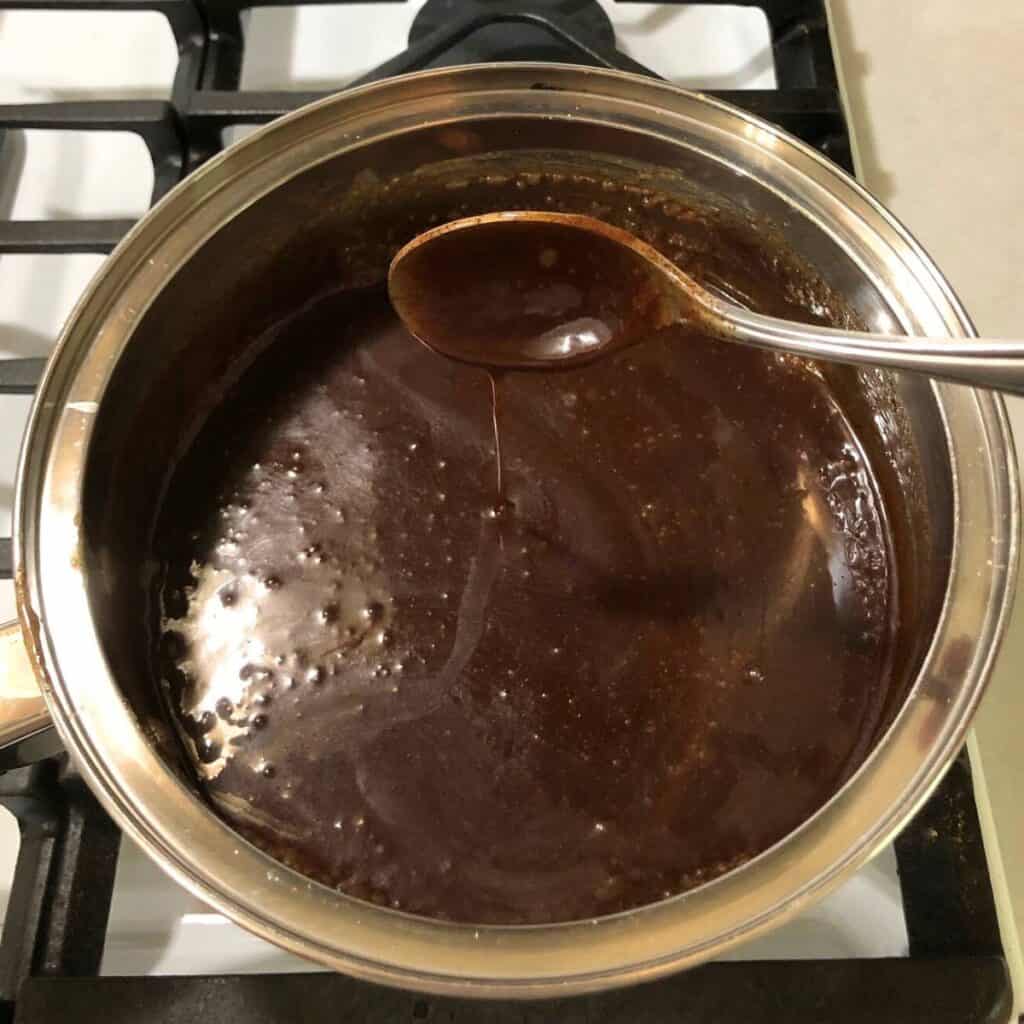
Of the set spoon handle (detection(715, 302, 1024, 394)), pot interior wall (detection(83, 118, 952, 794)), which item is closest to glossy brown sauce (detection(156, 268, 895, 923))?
pot interior wall (detection(83, 118, 952, 794))

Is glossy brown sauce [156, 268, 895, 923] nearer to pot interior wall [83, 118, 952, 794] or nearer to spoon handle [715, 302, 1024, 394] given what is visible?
pot interior wall [83, 118, 952, 794]

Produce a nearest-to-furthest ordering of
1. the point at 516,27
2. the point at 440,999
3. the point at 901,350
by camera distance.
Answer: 1. the point at 901,350
2. the point at 440,999
3. the point at 516,27

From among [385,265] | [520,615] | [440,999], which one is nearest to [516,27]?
[385,265]

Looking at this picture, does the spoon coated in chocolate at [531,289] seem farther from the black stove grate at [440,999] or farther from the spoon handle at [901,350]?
the black stove grate at [440,999]

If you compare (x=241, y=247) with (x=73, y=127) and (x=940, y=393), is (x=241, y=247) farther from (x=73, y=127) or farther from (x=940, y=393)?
(x=940, y=393)

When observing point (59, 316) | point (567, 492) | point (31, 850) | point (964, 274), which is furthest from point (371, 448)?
point (964, 274)


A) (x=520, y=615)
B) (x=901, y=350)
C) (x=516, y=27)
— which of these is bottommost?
(x=520, y=615)

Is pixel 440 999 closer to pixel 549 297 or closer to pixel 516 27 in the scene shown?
pixel 549 297
